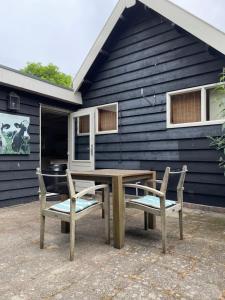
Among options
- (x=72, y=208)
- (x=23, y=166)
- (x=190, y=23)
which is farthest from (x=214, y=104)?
(x=23, y=166)

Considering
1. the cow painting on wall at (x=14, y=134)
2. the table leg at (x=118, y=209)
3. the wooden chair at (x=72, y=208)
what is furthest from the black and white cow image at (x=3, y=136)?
the table leg at (x=118, y=209)

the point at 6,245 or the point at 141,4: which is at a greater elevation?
the point at 141,4

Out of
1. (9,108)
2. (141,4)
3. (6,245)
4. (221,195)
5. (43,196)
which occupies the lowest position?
(6,245)

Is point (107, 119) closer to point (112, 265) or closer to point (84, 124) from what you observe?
point (84, 124)

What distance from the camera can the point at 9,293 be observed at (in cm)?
163

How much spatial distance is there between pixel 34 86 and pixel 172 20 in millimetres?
2719

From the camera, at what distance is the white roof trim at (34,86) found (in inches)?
165

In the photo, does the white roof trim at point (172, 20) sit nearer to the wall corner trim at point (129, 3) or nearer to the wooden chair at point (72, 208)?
the wall corner trim at point (129, 3)

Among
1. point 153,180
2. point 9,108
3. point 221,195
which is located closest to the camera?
point 153,180

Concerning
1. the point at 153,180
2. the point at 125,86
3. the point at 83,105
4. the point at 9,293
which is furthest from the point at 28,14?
the point at 9,293

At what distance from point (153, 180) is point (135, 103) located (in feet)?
8.06

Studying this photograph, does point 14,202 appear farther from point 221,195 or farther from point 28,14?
point 28,14

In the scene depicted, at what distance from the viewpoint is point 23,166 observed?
4727mm

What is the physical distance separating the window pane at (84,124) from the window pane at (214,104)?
281 cm
